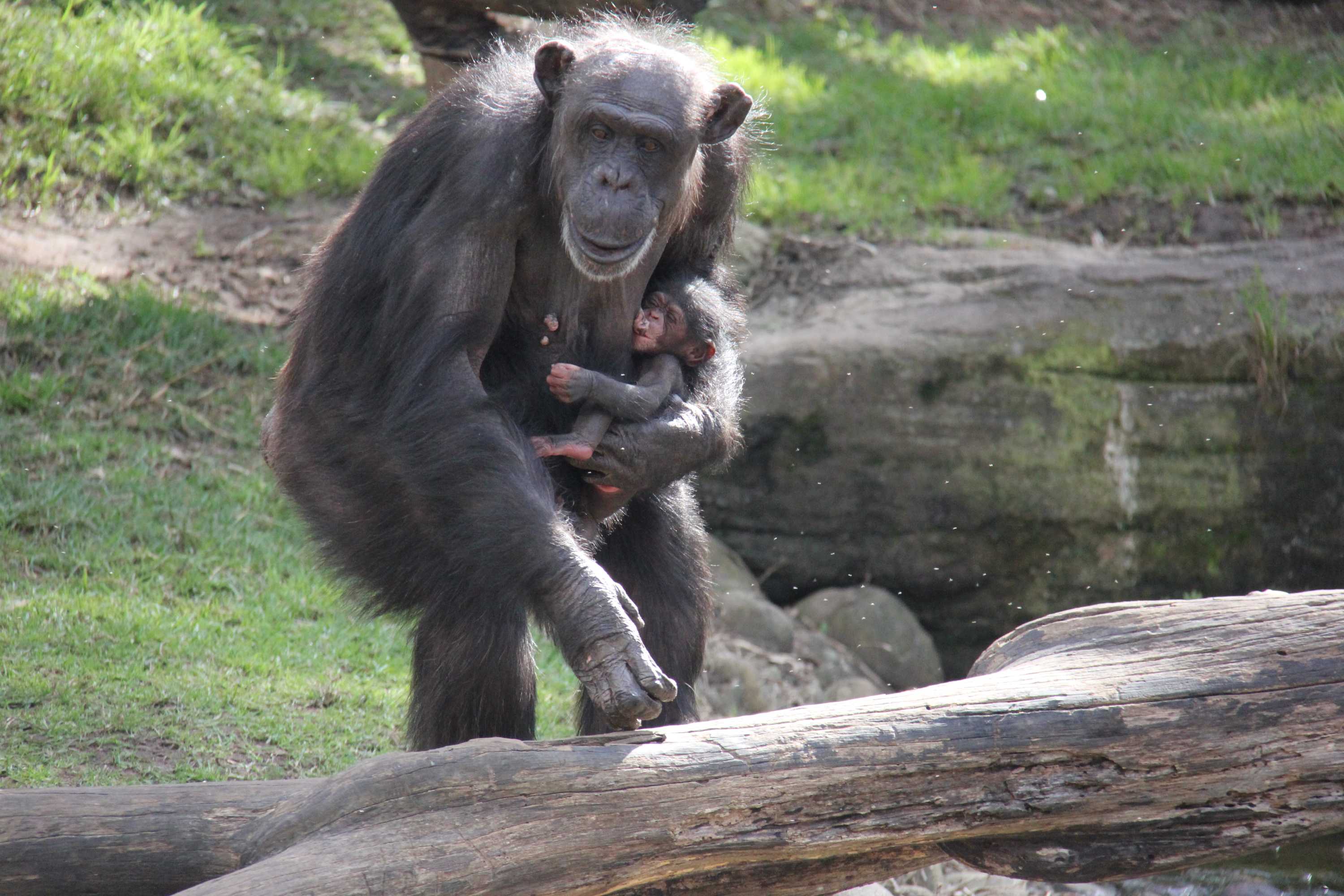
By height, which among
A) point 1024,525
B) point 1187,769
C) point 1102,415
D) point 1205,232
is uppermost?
point 1187,769

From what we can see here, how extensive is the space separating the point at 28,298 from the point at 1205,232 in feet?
21.1

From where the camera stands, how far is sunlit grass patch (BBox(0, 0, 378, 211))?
7316 millimetres

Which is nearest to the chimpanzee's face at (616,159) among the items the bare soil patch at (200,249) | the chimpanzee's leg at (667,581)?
the chimpanzee's leg at (667,581)

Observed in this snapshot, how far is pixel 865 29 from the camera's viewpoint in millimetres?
10773

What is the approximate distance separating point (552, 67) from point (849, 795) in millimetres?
2280

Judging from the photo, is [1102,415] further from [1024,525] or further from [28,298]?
[28,298]

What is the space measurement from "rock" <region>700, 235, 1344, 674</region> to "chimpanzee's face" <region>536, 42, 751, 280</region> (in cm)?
291

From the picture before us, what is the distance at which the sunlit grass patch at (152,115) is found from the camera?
7.32m

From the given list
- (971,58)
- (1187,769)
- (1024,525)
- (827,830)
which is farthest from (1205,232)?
(827,830)

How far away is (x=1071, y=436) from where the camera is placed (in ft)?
22.2

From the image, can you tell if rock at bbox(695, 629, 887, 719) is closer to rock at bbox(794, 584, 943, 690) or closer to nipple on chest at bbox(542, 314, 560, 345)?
rock at bbox(794, 584, 943, 690)

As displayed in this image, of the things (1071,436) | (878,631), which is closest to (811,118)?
(1071,436)

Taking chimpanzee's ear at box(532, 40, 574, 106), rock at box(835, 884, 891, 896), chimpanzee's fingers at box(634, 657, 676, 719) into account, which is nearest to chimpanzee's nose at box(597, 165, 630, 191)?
chimpanzee's ear at box(532, 40, 574, 106)

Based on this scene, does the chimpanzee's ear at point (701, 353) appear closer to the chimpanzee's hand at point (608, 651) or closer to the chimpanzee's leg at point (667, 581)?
the chimpanzee's leg at point (667, 581)
